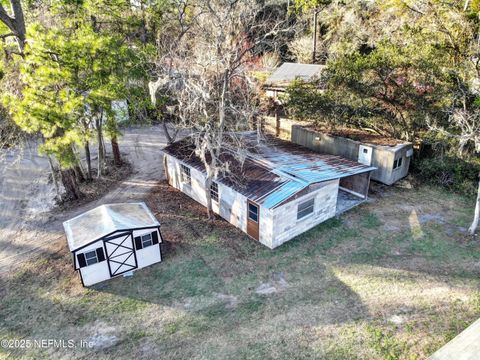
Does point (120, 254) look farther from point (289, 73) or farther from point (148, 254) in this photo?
point (289, 73)

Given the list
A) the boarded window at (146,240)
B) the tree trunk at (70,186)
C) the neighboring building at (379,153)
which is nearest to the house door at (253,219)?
the boarded window at (146,240)

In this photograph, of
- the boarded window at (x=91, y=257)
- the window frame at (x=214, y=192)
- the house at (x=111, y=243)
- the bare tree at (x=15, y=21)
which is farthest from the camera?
the window frame at (x=214, y=192)

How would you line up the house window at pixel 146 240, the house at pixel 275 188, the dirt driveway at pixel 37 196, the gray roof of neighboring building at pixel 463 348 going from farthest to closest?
1. the dirt driveway at pixel 37 196
2. the house at pixel 275 188
3. the house window at pixel 146 240
4. the gray roof of neighboring building at pixel 463 348

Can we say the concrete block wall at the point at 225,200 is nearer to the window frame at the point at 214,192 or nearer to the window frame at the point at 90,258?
the window frame at the point at 214,192

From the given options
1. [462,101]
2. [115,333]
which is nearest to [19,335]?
[115,333]

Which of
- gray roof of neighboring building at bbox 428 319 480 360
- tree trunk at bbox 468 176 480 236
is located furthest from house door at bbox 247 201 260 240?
tree trunk at bbox 468 176 480 236

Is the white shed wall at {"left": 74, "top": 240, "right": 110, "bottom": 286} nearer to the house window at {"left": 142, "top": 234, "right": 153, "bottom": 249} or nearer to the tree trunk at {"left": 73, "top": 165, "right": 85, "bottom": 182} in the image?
the house window at {"left": 142, "top": 234, "right": 153, "bottom": 249}

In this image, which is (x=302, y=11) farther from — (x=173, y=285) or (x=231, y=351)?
(x=231, y=351)
